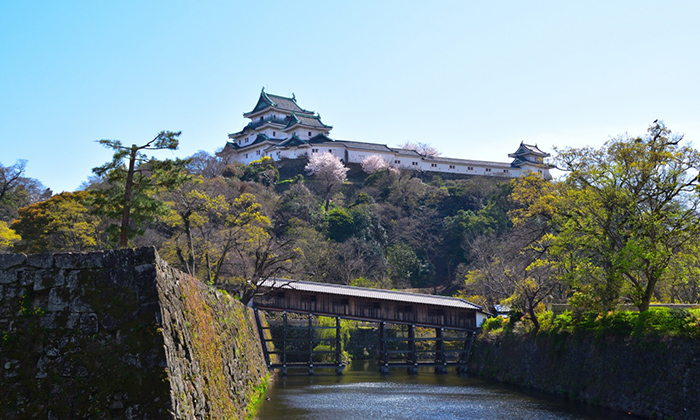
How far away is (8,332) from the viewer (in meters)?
7.61

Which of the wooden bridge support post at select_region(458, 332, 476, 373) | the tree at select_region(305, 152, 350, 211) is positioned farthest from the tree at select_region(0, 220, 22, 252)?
the tree at select_region(305, 152, 350, 211)

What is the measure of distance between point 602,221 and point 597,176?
1.41 meters

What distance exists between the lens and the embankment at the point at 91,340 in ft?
23.9

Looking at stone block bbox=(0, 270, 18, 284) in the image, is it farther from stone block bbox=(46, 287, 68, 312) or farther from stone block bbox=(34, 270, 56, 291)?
stone block bbox=(46, 287, 68, 312)

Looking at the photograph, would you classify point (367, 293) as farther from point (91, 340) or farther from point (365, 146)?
point (365, 146)

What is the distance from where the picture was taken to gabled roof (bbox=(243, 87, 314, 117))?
67125 mm

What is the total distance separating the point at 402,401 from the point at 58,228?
1940cm

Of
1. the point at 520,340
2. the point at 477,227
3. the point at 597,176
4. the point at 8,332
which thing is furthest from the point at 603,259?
the point at 477,227

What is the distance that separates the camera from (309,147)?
61.1m

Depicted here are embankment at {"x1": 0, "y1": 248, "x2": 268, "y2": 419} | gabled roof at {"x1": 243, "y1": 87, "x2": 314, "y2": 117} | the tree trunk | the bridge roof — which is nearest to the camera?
embankment at {"x1": 0, "y1": 248, "x2": 268, "y2": 419}

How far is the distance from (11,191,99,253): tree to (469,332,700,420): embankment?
20.0 metres

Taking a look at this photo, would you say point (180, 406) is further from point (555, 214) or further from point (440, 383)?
point (440, 383)

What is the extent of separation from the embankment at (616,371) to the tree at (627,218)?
1651 mm

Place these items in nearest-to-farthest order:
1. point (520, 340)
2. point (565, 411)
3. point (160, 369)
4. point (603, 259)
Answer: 1. point (160, 369)
2. point (565, 411)
3. point (603, 259)
4. point (520, 340)
